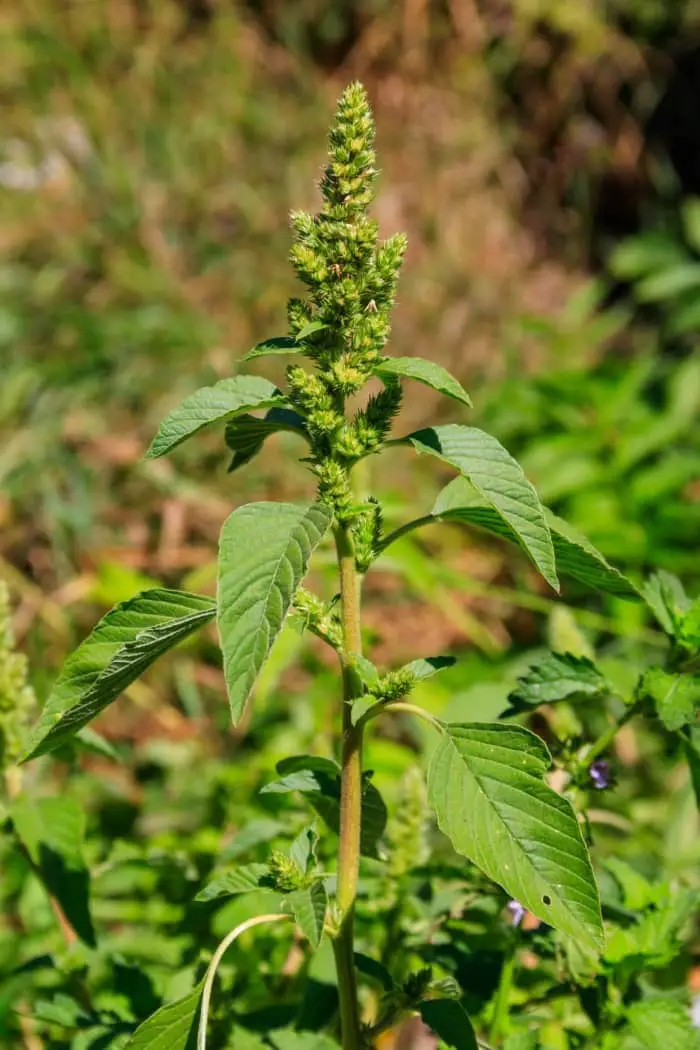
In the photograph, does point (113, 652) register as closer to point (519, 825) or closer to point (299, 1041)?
point (519, 825)

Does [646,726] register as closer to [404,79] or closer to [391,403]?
[391,403]

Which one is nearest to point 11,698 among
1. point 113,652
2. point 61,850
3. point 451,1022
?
point 61,850

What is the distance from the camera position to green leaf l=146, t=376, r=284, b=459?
0.85 meters

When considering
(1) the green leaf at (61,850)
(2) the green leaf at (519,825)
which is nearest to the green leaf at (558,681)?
(2) the green leaf at (519,825)

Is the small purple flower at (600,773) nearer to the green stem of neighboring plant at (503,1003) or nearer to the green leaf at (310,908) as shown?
the green stem of neighboring plant at (503,1003)

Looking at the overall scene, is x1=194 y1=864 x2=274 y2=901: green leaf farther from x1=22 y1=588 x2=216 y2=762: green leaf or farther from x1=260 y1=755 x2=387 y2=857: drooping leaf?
x1=22 y1=588 x2=216 y2=762: green leaf

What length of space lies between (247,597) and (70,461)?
93.3 inches

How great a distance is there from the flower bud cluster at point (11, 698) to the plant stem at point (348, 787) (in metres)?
0.46

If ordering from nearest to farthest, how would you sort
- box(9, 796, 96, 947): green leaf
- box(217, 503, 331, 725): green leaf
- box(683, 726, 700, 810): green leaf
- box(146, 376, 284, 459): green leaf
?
box(217, 503, 331, 725): green leaf
box(146, 376, 284, 459): green leaf
box(683, 726, 700, 810): green leaf
box(9, 796, 96, 947): green leaf

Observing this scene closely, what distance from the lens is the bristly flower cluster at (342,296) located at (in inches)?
34.2

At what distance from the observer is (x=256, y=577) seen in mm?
785

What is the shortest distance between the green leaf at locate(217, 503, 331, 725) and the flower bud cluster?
0.52m

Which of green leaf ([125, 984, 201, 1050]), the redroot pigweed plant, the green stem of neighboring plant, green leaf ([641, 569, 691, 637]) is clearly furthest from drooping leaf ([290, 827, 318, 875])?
green leaf ([641, 569, 691, 637])

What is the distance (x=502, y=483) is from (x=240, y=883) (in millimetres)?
400
